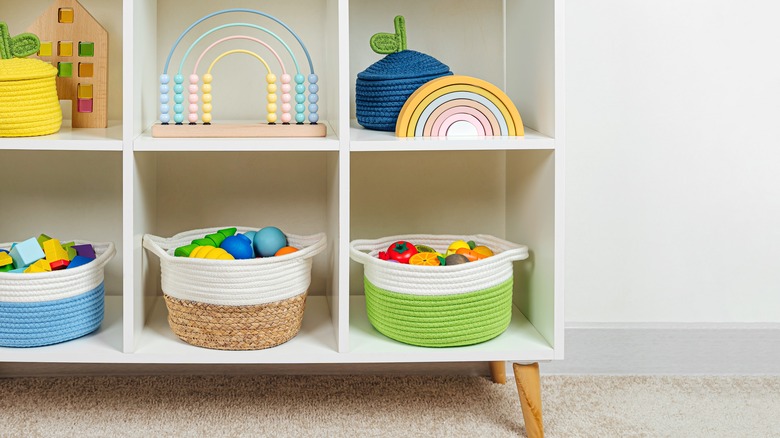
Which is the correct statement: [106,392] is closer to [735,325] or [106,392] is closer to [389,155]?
[389,155]

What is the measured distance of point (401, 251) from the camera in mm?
1417

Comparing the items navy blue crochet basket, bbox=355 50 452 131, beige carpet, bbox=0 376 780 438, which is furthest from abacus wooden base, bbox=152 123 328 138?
beige carpet, bbox=0 376 780 438

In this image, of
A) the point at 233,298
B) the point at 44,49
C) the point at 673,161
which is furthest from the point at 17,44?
the point at 673,161

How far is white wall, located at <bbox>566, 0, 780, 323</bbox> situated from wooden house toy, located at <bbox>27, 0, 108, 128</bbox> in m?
0.85

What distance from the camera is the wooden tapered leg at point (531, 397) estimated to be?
1.34 meters

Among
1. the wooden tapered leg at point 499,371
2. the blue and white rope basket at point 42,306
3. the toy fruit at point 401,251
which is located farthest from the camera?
the wooden tapered leg at point 499,371

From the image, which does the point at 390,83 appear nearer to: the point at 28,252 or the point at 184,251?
the point at 184,251

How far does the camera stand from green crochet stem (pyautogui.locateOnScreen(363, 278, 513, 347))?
4.27 ft

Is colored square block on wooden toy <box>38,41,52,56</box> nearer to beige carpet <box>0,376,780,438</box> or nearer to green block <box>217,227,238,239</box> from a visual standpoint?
green block <box>217,227,238,239</box>

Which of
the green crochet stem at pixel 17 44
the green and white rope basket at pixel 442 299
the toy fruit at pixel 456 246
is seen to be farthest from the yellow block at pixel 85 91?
the toy fruit at pixel 456 246

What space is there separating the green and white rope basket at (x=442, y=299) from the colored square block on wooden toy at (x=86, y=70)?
1.83 feet

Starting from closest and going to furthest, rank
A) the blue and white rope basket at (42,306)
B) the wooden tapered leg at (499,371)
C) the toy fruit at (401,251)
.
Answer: the blue and white rope basket at (42,306) → the toy fruit at (401,251) → the wooden tapered leg at (499,371)

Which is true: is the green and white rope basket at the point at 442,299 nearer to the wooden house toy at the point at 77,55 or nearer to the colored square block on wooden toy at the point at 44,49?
the wooden house toy at the point at 77,55

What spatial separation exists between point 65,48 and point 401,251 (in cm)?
68
